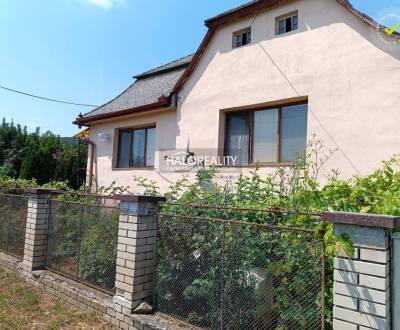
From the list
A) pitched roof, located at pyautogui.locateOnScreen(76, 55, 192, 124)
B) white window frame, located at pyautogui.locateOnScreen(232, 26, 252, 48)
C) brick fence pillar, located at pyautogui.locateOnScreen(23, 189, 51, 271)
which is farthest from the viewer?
pitched roof, located at pyautogui.locateOnScreen(76, 55, 192, 124)

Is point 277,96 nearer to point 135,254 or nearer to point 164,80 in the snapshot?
point 135,254

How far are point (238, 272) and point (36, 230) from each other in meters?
3.64

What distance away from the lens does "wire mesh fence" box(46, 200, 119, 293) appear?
4.49 m

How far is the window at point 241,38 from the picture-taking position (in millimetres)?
6938

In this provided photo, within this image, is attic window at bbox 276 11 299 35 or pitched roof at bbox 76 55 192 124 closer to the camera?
attic window at bbox 276 11 299 35

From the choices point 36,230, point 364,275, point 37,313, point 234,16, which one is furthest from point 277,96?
point 37,313

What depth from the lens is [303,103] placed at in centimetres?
613

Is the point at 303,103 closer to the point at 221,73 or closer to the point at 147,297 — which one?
the point at 221,73

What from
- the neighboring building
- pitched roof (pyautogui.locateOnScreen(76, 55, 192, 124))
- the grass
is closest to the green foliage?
pitched roof (pyautogui.locateOnScreen(76, 55, 192, 124))

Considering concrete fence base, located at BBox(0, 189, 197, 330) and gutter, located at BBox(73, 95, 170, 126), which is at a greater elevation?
gutter, located at BBox(73, 95, 170, 126)

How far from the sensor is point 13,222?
21.6 ft

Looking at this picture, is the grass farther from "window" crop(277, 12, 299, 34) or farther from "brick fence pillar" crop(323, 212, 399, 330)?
"window" crop(277, 12, 299, 34)

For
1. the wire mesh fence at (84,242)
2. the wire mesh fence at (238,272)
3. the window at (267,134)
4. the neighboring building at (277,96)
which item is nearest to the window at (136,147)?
the neighboring building at (277,96)

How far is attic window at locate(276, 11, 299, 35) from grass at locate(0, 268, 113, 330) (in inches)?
219
